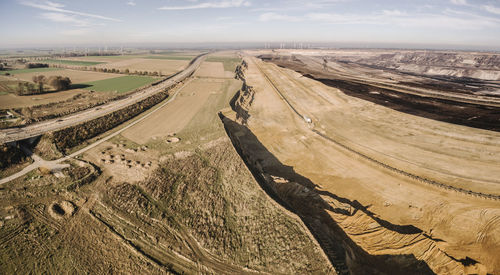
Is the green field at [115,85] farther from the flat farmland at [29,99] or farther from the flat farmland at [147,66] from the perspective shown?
the flat farmland at [147,66]

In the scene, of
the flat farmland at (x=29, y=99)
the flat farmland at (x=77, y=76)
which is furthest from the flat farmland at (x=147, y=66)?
the flat farmland at (x=29, y=99)

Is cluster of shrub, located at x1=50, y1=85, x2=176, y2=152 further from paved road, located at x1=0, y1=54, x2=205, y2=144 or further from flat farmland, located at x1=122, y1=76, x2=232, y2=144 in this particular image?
flat farmland, located at x1=122, y1=76, x2=232, y2=144

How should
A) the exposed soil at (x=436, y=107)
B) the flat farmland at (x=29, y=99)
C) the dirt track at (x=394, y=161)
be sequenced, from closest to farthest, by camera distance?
1. the dirt track at (x=394, y=161)
2. the exposed soil at (x=436, y=107)
3. the flat farmland at (x=29, y=99)

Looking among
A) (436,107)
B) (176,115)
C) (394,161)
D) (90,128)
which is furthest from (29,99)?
(436,107)

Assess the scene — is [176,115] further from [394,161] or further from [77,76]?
[77,76]

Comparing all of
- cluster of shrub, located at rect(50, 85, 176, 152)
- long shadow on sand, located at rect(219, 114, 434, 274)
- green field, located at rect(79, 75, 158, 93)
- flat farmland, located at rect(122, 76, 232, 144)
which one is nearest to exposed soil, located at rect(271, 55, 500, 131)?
long shadow on sand, located at rect(219, 114, 434, 274)

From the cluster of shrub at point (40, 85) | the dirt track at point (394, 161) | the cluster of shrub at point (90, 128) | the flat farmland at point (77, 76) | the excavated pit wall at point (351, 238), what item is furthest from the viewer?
the flat farmland at point (77, 76)
